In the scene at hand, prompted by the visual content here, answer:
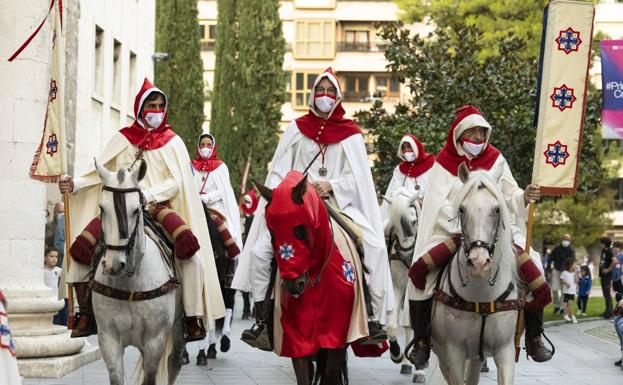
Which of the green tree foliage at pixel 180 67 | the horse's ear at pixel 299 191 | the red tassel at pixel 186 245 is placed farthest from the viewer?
the green tree foliage at pixel 180 67

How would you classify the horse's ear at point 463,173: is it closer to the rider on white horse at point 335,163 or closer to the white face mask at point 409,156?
the rider on white horse at point 335,163

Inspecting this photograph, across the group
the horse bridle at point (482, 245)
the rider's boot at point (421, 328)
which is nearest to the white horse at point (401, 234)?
the rider's boot at point (421, 328)

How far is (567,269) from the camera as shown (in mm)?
30000

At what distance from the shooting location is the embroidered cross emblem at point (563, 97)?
36.1 feet

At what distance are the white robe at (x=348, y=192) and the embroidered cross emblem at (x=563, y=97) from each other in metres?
1.63

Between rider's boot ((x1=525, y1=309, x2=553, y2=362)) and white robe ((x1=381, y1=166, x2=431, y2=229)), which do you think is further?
white robe ((x1=381, y1=166, x2=431, y2=229))

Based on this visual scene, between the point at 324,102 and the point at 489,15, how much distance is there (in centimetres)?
3445

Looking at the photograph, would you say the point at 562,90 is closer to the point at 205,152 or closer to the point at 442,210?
the point at 442,210

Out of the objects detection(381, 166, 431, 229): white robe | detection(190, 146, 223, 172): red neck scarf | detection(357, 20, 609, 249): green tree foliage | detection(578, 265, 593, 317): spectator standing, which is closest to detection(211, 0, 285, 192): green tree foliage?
detection(578, 265, 593, 317): spectator standing

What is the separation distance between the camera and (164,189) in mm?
11484

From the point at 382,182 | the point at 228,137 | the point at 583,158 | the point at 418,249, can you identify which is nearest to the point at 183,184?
the point at 418,249

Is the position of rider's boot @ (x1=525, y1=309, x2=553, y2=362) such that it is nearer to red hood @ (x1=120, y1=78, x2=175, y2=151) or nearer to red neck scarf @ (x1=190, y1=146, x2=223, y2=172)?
red hood @ (x1=120, y1=78, x2=175, y2=151)

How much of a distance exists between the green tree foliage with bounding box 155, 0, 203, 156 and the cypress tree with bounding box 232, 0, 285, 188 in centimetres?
403

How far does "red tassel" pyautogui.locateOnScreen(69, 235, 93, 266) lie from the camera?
10.7 m
